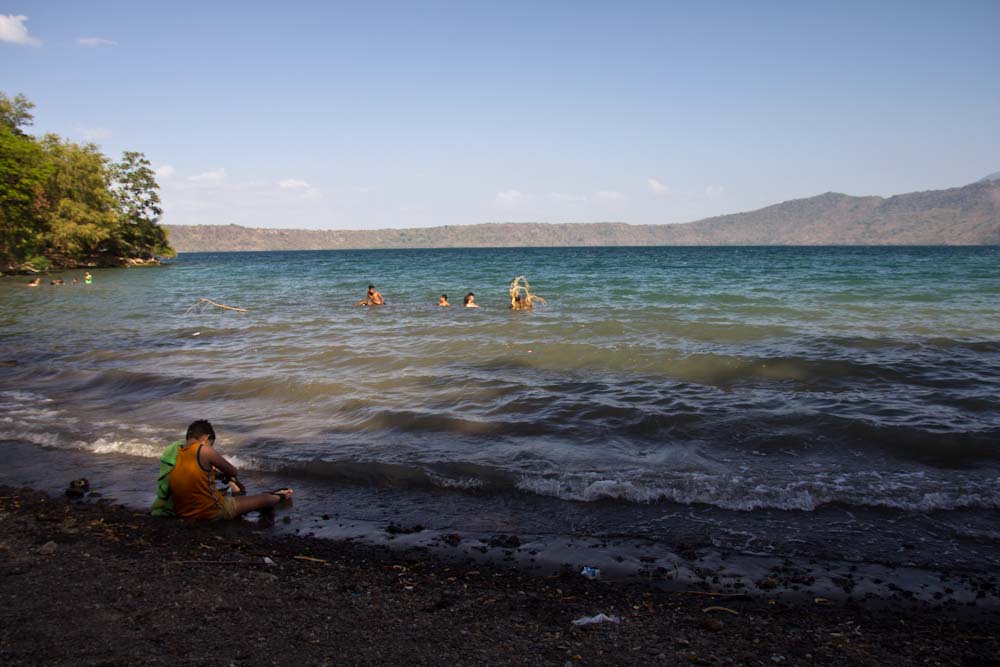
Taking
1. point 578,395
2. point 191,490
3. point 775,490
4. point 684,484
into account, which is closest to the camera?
point 191,490

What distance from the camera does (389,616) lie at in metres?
3.61

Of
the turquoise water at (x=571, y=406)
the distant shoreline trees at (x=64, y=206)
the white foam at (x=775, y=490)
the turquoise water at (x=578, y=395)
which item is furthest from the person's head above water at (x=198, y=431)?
the distant shoreline trees at (x=64, y=206)

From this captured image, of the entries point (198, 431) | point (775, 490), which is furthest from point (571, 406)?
point (198, 431)

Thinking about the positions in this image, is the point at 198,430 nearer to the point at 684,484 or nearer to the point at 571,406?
the point at 684,484

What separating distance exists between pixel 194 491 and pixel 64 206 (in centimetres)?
5520

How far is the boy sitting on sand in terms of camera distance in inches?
208

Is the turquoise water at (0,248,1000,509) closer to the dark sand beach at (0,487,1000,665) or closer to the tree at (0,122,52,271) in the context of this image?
the dark sand beach at (0,487,1000,665)

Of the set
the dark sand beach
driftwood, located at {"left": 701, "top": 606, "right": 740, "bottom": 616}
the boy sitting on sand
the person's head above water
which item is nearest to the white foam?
the dark sand beach

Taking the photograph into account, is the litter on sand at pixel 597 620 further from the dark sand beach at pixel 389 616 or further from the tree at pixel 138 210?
the tree at pixel 138 210

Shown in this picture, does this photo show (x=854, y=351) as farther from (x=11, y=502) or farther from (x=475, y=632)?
(x=11, y=502)

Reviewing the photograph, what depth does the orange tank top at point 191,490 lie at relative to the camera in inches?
208

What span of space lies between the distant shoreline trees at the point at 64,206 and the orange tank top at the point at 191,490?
128ft

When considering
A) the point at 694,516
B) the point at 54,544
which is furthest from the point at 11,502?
the point at 694,516

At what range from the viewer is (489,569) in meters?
4.38
